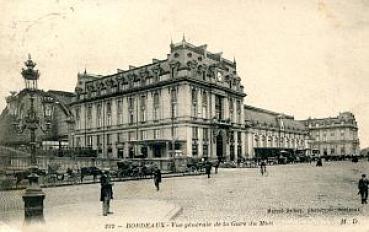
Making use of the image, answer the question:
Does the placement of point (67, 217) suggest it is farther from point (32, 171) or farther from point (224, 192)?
point (224, 192)

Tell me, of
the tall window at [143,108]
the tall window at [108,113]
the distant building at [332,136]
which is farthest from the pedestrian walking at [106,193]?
the distant building at [332,136]

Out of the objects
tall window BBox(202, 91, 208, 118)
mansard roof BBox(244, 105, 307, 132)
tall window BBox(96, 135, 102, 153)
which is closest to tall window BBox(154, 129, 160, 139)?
tall window BBox(202, 91, 208, 118)

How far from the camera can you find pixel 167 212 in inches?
439

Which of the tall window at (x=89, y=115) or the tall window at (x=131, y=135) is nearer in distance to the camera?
the tall window at (x=131, y=135)

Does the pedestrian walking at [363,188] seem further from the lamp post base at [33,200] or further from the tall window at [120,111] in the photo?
the tall window at [120,111]

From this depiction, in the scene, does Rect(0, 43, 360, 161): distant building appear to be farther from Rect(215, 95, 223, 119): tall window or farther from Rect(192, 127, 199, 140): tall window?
Rect(215, 95, 223, 119): tall window

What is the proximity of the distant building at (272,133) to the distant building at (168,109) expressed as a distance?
740 centimetres

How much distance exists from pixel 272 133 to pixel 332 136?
15564 mm

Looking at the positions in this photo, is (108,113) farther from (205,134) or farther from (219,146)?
(219,146)

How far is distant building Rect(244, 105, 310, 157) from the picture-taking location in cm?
5712

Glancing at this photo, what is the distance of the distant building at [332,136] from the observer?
67125mm

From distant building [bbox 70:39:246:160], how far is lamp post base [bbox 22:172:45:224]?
93.4 feet

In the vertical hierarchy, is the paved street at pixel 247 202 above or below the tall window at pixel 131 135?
below

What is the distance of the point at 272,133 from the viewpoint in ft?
219
